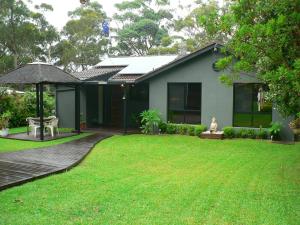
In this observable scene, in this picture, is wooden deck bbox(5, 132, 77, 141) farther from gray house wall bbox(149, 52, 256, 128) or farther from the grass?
gray house wall bbox(149, 52, 256, 128)

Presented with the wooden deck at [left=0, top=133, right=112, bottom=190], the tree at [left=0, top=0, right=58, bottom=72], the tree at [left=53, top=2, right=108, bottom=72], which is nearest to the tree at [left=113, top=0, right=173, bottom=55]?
the tree at [left=53, top=2, right=108, bottom=72]

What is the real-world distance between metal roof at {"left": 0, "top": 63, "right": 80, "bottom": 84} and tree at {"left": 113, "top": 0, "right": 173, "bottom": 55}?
79.8 ft

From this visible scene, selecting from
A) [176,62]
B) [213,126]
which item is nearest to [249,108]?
[213,126]

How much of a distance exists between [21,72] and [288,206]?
12705 mm

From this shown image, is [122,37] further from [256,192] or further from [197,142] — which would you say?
[256,192]

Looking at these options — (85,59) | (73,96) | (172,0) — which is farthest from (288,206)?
(172,0)

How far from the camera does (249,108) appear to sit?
49.6 feet

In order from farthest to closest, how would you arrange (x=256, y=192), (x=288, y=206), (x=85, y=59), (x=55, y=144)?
(x=85, y=59) → (x=55, y=144) → (x=256, y=192) → (x=288, y=206)

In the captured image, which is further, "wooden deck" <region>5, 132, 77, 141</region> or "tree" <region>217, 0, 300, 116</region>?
"wooden deck" <region>5, 132, 77, 141</region>

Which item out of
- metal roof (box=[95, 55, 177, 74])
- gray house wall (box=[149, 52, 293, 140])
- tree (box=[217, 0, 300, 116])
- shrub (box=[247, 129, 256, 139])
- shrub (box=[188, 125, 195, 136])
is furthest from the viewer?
metal roof (box=[95, 55, 177, 74])

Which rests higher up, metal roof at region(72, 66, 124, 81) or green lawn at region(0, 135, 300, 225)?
metal roof at region(72, 66, 124, 81)

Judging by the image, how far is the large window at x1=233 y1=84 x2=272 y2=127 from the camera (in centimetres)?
1486

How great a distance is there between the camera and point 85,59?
126 feet

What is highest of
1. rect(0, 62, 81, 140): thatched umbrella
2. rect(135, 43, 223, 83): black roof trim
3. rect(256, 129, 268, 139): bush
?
rect(135, 43, 223, 83): black roof trim
